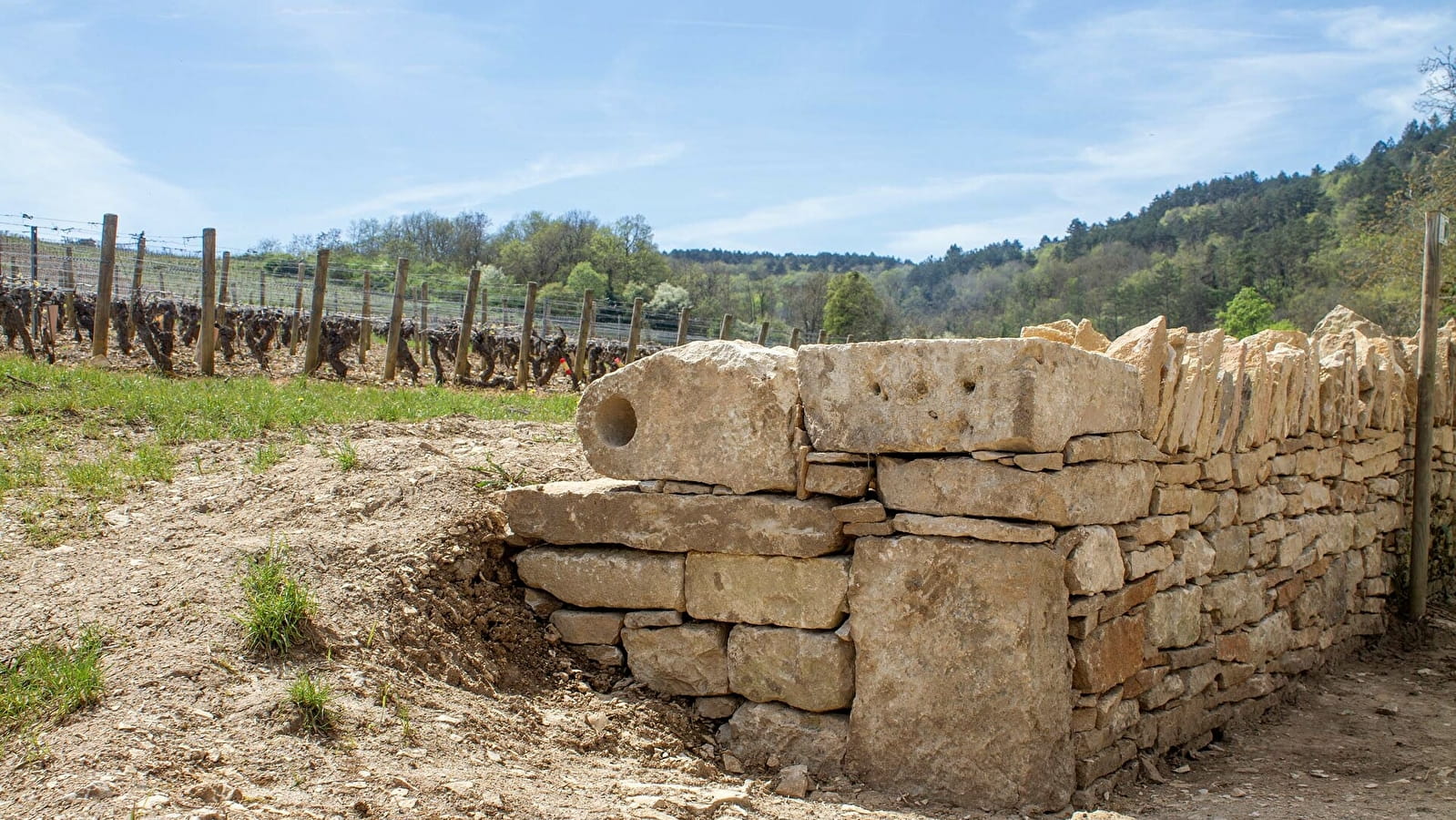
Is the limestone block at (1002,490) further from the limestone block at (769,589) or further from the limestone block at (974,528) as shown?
the limestone block at (769,589)

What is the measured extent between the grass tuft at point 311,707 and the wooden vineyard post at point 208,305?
952 centimetres

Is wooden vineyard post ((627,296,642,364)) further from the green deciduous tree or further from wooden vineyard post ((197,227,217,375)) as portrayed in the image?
the green deciduous tree

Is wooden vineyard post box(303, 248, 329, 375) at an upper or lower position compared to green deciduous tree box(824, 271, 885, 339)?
lower

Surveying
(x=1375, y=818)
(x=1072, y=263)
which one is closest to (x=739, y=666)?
(x=1375, y=818)

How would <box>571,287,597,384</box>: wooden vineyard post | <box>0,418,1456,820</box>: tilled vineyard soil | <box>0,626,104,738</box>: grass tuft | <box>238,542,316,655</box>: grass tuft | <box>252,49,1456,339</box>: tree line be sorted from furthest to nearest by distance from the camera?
1. <box>252,49,1456,339</box>: tree line
2. <box>571,287,597,384</box>: wooden vineyard post
3. <box>238,542,316,655</box>: grass tuft
4. <box>0,626,104,738</box>: grass tuft
5. <box>0,418,1456,820</box>: tilled vineyard soil

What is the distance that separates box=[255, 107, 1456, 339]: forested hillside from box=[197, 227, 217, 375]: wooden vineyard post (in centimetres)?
1547

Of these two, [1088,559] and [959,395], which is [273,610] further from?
[1088,559]

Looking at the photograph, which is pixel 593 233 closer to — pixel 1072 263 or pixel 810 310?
pixel 810 310

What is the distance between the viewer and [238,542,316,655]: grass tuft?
12.4ft

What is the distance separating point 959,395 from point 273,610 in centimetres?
269

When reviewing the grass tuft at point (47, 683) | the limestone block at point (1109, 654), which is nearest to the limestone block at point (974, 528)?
the limestone block at point (1109, 654)

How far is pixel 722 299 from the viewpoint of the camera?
1848 inches

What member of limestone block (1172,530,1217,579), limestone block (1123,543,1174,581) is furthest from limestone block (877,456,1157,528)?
limestone block (1172,530,1217,579)

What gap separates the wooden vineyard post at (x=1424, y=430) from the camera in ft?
23.7
